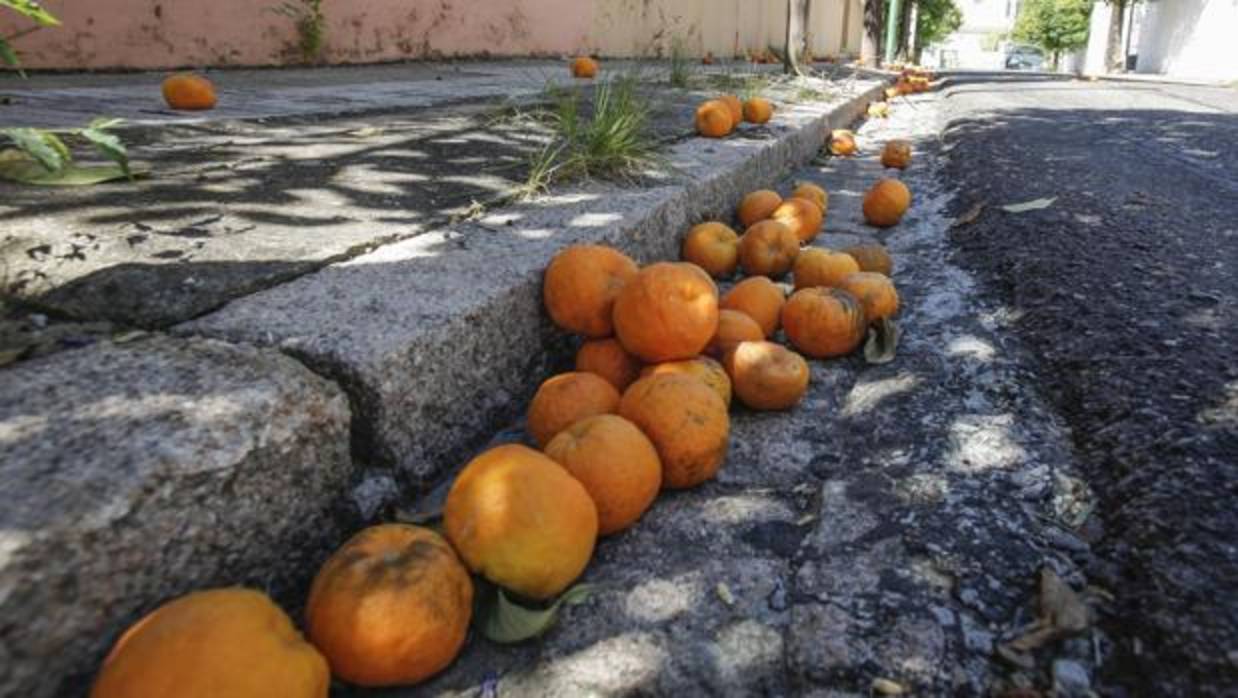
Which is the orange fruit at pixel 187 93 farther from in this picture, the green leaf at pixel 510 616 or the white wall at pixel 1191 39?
the white wall at pixel 1191 39

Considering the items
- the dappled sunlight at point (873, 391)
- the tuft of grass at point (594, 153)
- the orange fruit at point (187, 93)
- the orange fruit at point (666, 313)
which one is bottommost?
the dappled sunlight at point (873, 391)

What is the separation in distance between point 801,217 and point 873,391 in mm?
1172

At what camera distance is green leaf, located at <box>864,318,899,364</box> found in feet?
6.77

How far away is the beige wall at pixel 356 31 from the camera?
4913 mm

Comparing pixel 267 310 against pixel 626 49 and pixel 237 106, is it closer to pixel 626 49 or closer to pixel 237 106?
pixel 237 106

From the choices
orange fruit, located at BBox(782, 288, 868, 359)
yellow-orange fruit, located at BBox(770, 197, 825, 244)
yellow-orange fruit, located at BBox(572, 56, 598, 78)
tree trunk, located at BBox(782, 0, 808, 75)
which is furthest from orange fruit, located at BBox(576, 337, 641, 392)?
tree trunk, located at BBox(782, 0, 808, 75)

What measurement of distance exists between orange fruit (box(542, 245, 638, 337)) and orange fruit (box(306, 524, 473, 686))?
761mm

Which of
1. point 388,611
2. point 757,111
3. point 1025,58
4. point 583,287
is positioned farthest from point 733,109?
point 1025,58

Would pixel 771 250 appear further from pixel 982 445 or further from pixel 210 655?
pixel 210 655

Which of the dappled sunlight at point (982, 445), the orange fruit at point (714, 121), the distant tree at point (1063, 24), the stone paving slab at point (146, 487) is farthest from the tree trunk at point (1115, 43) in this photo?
the stone paving slab at point (146, 487)

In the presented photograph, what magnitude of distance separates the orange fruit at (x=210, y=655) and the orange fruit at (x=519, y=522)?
0.28 meters

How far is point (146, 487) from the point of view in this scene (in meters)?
0.97

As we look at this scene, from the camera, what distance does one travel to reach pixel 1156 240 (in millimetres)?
2715

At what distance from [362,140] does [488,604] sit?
2.41 meters
